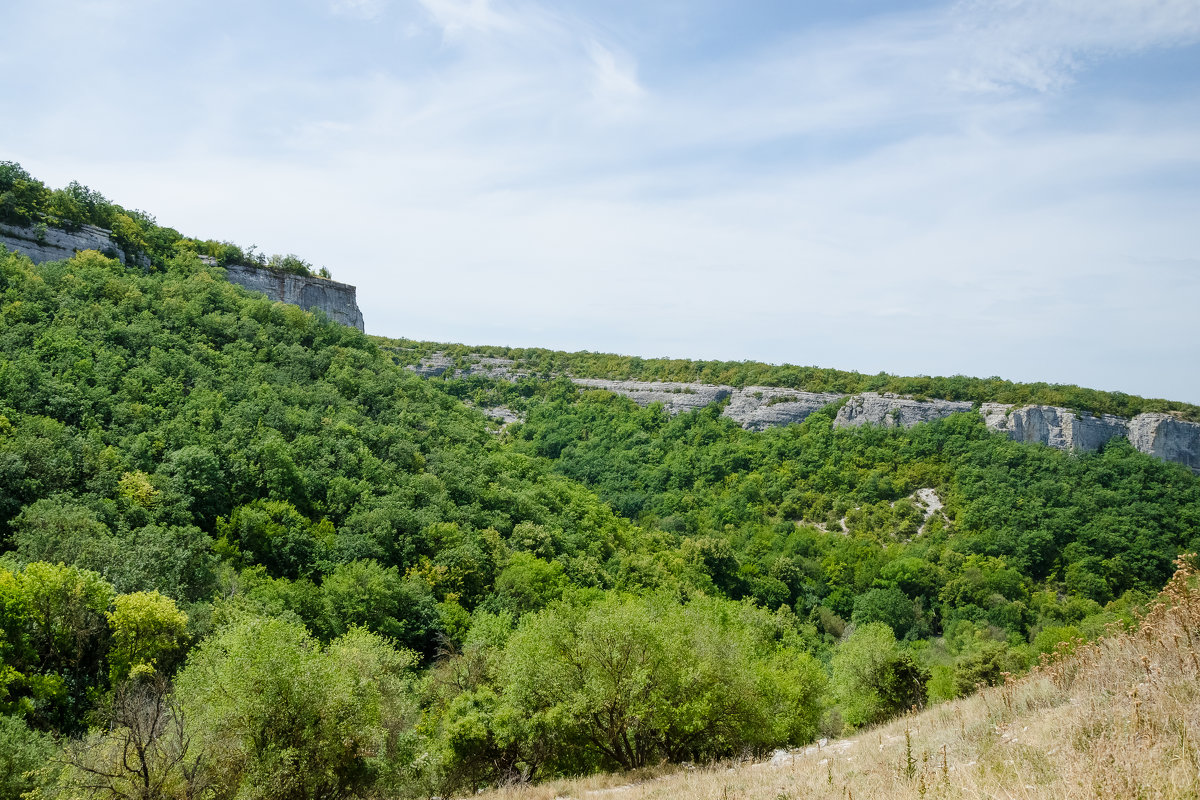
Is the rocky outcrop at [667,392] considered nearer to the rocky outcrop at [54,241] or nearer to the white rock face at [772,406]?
the white rock face at [772,406]

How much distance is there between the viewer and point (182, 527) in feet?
90.3

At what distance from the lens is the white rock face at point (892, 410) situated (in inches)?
2958

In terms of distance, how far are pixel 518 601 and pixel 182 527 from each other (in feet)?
51.0

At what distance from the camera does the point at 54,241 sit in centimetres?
3947

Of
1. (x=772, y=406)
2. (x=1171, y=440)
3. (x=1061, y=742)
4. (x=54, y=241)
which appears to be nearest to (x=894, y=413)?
(x=772, y=406)

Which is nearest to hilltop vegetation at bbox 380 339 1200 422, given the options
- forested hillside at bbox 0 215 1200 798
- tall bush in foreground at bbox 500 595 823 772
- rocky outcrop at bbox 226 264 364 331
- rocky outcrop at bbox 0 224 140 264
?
forested hillside at bbox 0 215 1200 798

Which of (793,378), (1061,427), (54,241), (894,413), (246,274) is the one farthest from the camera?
(793,378)

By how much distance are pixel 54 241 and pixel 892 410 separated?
74.7m

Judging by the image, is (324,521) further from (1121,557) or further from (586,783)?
(1121,557)

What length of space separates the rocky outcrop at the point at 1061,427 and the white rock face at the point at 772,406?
62.8 feet

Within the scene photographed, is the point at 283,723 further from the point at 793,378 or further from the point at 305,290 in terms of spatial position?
the point at 793,378

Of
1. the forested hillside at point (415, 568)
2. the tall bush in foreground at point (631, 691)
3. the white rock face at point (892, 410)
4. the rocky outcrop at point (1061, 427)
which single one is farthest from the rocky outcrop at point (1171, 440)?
the tall bush in foreground at point (631, 691)

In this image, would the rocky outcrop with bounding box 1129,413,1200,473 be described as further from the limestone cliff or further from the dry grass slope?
the limestone cliff

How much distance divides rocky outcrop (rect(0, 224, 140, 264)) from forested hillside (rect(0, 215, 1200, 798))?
2.51m
